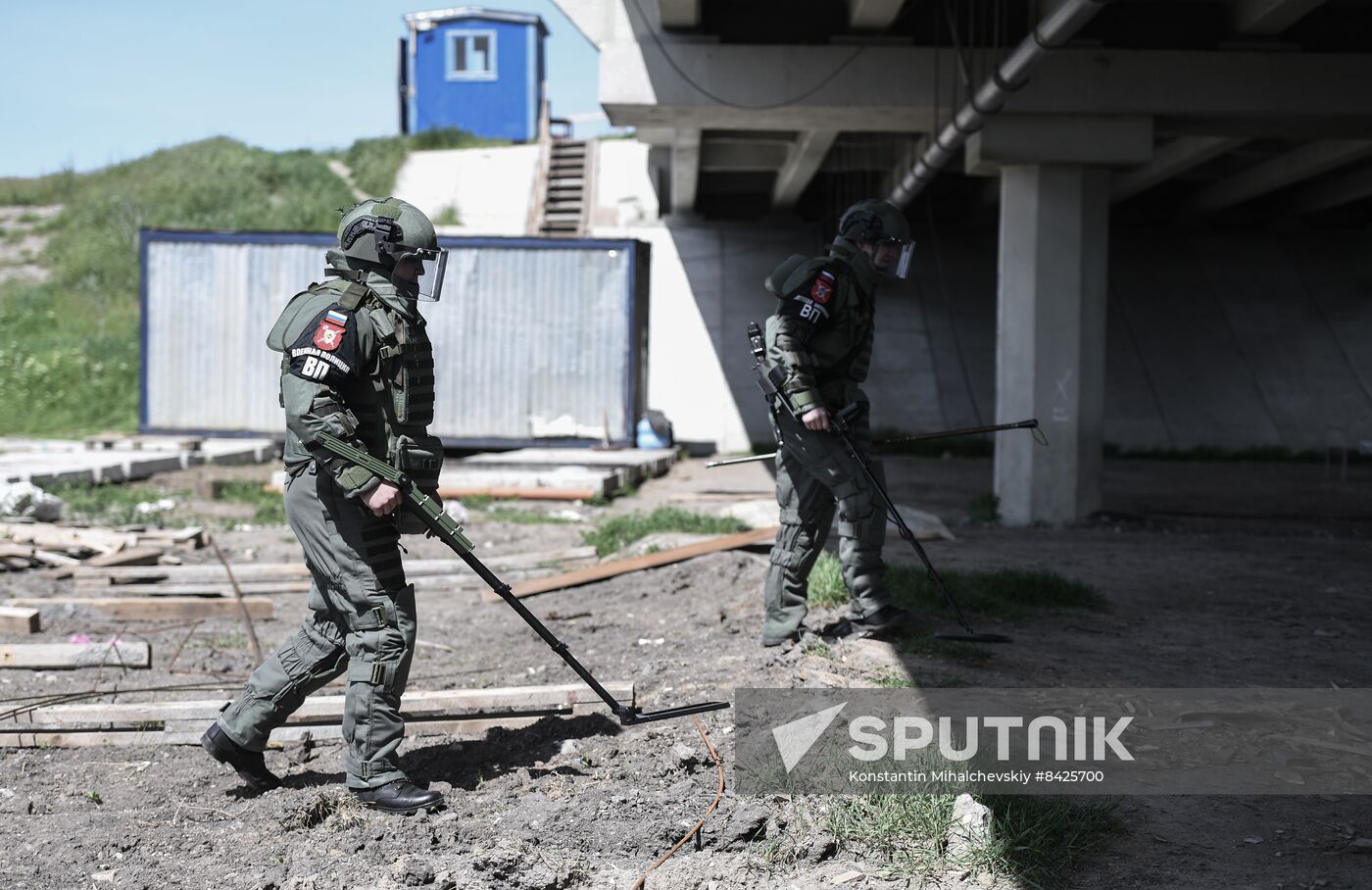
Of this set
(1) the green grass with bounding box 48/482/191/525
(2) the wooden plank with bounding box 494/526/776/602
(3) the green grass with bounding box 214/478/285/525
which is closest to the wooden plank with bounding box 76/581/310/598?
(2) the wooden plank with bounding box 494/526/776/602

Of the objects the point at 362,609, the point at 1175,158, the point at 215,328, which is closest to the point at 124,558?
the point at 362,609

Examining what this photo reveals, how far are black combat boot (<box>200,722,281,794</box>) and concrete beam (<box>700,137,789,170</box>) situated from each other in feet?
43.8

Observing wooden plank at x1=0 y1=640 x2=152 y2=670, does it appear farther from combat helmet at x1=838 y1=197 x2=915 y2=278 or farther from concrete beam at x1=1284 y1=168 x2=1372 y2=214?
concrete beam at x1=1284 y1=168 x2=1372 y2=214

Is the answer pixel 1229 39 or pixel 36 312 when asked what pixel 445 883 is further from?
pixel 36 312

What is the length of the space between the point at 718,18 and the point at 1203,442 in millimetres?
12110

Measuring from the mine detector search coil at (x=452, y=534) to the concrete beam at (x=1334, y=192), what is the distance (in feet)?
56.8

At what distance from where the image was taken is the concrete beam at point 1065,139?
10.7 metres

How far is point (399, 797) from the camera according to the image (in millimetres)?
4023

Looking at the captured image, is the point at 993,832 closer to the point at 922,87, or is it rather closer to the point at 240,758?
the point at 240,758

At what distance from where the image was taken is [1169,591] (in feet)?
25.9

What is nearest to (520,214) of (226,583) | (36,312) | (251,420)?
(251,420)

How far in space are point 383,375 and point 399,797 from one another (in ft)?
4.68

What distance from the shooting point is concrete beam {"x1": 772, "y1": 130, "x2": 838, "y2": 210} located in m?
14.4

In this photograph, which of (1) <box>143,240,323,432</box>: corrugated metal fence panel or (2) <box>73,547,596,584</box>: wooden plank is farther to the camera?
(1) <box>143,240,323,432</box>: corrugated metal fence panel
